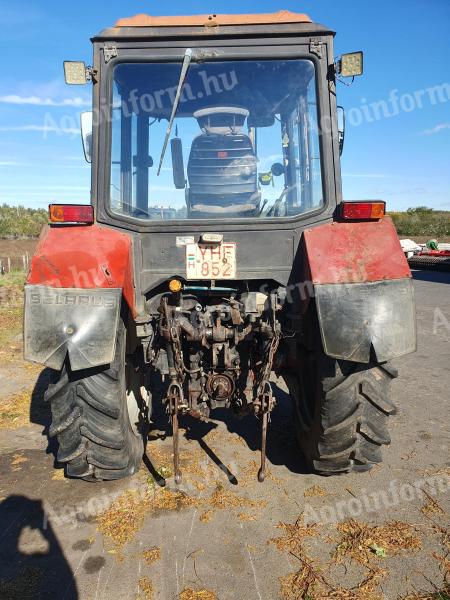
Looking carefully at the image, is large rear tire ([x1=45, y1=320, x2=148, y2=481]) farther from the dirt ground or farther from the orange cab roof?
the orange cab roof

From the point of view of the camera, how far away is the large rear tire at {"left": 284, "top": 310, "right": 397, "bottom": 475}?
261 cm

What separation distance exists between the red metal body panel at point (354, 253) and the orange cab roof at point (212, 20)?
1.33 m

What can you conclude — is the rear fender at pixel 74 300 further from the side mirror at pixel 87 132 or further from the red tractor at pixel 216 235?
the side mirror at pixel 87 132

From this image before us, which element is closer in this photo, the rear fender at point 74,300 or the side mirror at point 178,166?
the rear fender at point 74,300

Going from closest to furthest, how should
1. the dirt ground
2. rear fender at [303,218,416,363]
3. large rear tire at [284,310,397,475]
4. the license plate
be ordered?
the dirt ground → rear fender at [303,218,416,363] → large rear tire at [284,310,397,475] → the license plate

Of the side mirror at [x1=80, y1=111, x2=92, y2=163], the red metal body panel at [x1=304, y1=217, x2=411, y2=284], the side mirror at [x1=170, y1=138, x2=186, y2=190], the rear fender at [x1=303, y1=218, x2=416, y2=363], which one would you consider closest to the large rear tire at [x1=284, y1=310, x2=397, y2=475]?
the rear fender at [x1=303, y1=218, x2=416, y2=363]

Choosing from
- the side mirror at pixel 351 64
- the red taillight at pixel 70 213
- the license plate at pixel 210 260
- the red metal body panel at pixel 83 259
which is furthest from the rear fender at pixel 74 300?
the side mirror at pixel 351 64

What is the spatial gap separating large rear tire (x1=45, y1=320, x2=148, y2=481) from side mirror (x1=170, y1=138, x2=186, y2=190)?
1.01m

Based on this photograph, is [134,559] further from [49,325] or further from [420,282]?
[420,282]

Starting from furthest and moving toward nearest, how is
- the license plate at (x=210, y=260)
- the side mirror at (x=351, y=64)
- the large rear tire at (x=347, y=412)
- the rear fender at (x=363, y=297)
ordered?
the license plate at (x=210, y=260), the side mirror at (x=351, y=64), the large rear tire at (x=347, y=412), the rear fender at (x=363, y=297)

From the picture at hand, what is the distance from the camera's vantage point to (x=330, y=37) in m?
2.79

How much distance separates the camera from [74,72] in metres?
2.78

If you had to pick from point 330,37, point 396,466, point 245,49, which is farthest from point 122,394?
point 330,37

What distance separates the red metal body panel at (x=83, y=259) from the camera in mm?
2523
